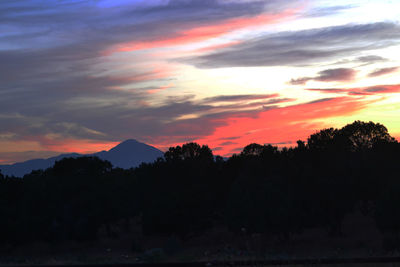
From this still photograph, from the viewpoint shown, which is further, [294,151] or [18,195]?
[294,151]

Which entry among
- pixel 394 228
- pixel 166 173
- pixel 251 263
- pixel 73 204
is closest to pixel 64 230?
pixel 73 204

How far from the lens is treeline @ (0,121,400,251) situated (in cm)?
6450

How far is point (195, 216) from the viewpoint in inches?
2749

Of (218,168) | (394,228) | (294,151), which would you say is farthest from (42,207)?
(394,228)

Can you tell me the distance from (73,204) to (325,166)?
35835mm

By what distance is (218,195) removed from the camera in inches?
3036

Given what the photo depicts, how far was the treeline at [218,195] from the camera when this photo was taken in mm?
64500

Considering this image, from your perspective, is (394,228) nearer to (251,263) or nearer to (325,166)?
(325,166)

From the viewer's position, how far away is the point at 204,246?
66.9 m

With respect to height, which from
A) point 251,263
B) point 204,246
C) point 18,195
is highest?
point 18,195

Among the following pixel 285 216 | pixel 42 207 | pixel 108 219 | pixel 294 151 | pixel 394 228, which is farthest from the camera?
pixel 294 151

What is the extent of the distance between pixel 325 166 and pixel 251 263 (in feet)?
162

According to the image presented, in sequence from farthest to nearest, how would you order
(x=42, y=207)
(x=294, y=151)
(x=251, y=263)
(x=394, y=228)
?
(x=294, y=151) → (x=42, y=207) → (x=394, y=228) → (x=251, y=263)

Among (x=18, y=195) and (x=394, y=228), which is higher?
(x=18, y=195)
